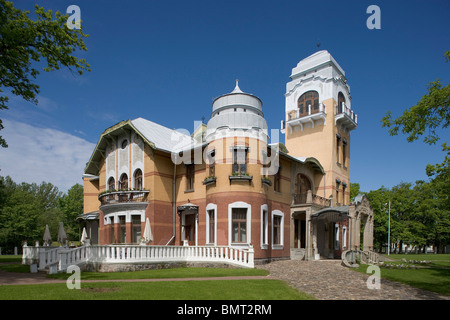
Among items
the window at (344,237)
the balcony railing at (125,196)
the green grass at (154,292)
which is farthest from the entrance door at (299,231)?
the green grass at (154,292)

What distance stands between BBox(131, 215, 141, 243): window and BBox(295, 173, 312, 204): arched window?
11.5 metres

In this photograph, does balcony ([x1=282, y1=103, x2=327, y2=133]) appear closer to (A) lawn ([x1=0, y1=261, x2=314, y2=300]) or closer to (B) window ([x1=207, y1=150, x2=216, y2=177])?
(B) window ([x1=207, y1=150, x2=216, y2=177])

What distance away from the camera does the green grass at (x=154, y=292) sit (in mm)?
8453

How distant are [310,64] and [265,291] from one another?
978 inches

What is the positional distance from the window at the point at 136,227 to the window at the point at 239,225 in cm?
686

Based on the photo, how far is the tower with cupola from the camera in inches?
1099

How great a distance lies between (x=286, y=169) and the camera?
23.7 m

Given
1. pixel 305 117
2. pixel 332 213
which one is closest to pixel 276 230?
pixel 332 213

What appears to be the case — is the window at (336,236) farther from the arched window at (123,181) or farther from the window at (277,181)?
the arched window at (123,181)

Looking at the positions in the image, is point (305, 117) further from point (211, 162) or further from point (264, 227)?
point (264, 227)

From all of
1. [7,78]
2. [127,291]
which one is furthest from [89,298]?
[7,78]

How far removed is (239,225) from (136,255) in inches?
244
